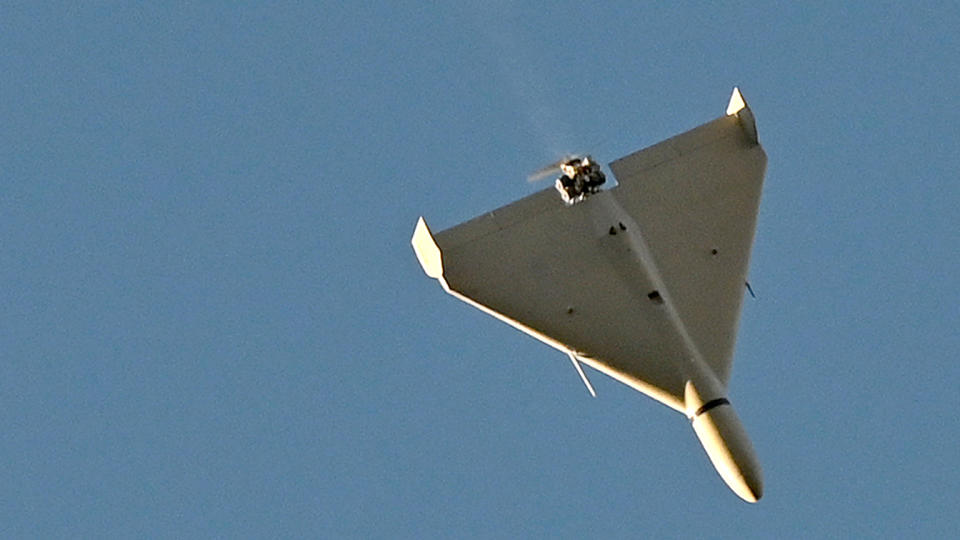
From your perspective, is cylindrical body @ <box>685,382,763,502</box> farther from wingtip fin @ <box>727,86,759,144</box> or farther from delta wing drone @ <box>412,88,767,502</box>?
wingtip fin @ <box>727,86,759,144</box>

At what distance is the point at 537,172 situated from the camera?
79.8 metres

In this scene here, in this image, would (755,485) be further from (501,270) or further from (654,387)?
(501,270)

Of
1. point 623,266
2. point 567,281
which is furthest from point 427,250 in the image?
point 623,266

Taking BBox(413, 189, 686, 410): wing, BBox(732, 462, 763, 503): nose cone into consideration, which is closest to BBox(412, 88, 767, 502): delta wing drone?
BBox(413, 189, 686, 410): wing

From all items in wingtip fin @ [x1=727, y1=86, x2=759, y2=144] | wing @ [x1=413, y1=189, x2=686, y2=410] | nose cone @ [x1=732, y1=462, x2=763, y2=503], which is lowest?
nose cone @ [x1=732, y1=462, x2=763, y2=503]

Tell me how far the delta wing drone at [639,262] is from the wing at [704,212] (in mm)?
40

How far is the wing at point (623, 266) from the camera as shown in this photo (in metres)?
75.4

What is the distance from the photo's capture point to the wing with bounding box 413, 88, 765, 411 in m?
75.4

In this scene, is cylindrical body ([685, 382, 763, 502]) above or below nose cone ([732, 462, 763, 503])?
above

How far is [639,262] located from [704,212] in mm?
4615

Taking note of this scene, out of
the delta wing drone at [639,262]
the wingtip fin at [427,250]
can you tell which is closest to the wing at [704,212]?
the delta wing drone at [639,262]

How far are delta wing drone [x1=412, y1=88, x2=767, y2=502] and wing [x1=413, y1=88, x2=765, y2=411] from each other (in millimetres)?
38

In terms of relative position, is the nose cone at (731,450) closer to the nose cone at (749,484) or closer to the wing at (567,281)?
the nose cone at (749,484)

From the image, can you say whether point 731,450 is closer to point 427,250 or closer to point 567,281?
point 567,281
